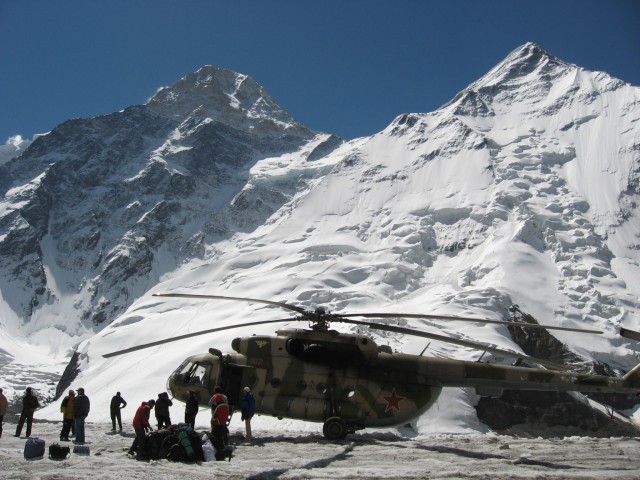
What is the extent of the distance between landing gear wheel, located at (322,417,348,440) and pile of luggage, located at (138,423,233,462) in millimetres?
4468

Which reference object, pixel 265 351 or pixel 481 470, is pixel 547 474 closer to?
pixel 481 470

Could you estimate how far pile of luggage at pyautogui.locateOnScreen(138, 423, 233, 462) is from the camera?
1205 cm

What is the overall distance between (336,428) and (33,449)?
726cm

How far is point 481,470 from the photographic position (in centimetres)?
1173

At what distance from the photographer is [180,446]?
12.1 meters

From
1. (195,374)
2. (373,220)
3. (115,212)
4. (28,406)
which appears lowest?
(28,406)

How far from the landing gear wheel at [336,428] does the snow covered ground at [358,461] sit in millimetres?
306

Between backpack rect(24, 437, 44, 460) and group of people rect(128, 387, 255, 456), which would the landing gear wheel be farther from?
backpack rect(24, 437, 44, 460)

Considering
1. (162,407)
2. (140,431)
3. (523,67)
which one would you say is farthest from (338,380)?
(523,67)

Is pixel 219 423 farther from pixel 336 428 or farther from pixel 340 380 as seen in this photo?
pixel 340 380

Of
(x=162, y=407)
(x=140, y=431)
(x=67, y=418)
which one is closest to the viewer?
Answer: (x=140, y=431)

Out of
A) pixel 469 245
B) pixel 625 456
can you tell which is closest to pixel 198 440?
pixel 625 456

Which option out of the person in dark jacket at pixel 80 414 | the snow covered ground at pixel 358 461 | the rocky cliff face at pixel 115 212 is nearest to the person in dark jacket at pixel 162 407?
the snow covered ground at pixel 358 461

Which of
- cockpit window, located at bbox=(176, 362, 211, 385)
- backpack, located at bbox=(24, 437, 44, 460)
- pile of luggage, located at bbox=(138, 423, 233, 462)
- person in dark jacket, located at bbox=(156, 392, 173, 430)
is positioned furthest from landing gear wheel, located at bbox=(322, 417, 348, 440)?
backpack, located at bbox=(24, 437, 44, 460)
